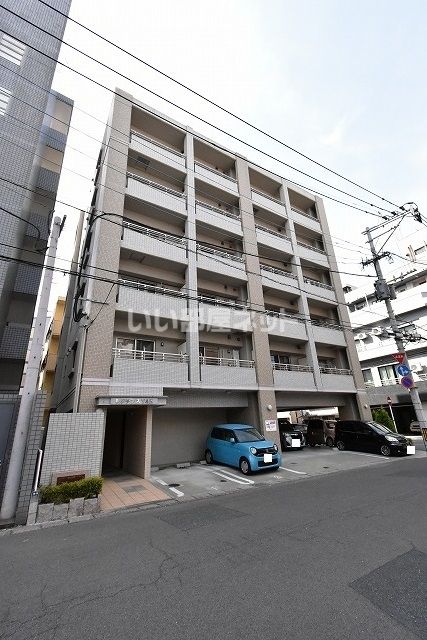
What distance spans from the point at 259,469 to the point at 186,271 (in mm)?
9632

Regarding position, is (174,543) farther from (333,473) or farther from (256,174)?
(256,174)

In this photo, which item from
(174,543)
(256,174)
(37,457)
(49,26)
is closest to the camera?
(174,543)

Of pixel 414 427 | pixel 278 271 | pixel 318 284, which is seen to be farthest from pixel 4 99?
pixel 414 427

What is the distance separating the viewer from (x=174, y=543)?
16.5 feet

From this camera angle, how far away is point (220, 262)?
16250 millimetres

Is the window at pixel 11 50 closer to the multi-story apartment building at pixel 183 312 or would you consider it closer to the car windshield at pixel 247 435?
the multi-story apartment building at pixel 183 312

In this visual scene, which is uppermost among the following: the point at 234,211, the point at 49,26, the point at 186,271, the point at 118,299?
the point at 49,26

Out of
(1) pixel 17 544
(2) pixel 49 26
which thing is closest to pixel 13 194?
(2) pixel 49 26

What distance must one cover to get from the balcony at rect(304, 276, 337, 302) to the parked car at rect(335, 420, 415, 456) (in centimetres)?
843

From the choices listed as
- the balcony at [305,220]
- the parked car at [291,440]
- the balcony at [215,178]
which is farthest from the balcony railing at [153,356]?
the balcony at [305,220]

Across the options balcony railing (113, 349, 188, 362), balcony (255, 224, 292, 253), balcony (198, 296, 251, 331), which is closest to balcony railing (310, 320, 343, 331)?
balcony (255, 224, 292, 253)

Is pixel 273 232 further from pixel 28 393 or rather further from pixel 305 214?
pixel 28 393

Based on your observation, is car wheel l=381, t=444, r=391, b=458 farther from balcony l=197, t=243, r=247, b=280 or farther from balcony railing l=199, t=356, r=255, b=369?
balcony l=197, t=243, r=247, b=280

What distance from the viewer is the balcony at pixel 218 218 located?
1667 centimetres
